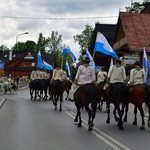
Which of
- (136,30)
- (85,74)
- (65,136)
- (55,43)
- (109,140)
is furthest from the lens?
(55,43)

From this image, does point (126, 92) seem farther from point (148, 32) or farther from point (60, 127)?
point (148, 32)

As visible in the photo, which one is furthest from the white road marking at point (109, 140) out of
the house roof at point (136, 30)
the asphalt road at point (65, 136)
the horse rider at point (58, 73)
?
the house roof at point (136, 30)

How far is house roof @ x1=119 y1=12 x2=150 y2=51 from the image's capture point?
35.2 m

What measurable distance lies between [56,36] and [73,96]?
146 meters

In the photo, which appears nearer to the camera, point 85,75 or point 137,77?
point 85,75

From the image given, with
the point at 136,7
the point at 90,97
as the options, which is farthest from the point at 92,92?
the point at 136,7

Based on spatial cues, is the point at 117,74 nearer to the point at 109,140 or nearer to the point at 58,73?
the point at 109,140

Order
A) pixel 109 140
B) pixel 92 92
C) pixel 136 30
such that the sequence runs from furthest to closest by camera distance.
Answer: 1. pixel 136 30
2. pixel 92 92
3. pixel 109 140

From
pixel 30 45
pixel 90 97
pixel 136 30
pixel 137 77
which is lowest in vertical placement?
pixel 90 97

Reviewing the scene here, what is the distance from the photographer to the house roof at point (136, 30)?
35.2 m

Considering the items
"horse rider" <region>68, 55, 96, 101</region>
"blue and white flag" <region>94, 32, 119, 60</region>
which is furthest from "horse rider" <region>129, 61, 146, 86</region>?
"blue and white flag" <region>94, 32, 119, 60</region>

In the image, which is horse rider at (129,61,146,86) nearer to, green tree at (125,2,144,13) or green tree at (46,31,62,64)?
green tree at (125,2,144,13)

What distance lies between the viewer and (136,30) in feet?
123

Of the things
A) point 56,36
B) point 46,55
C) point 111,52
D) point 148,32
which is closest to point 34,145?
point 111,52
